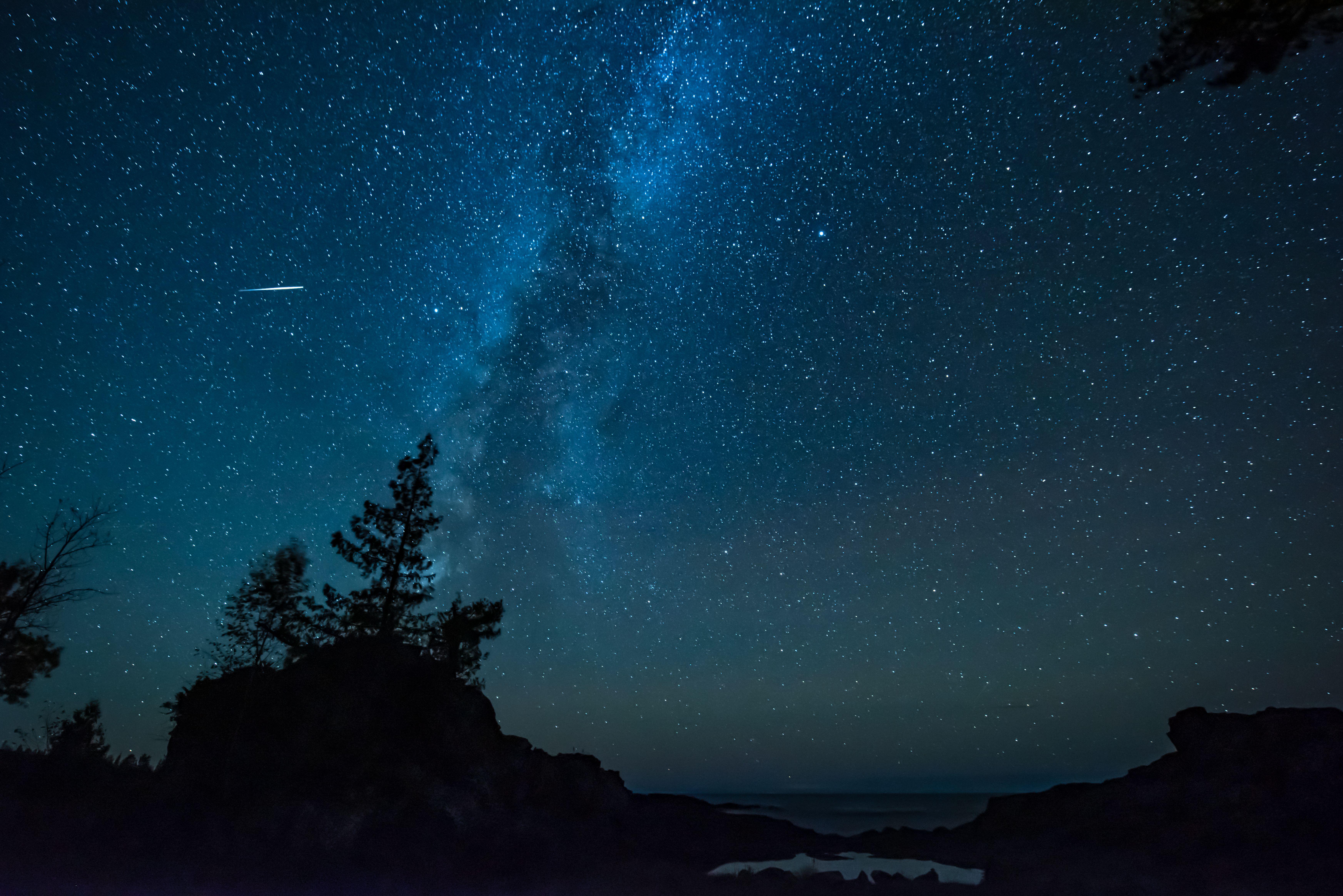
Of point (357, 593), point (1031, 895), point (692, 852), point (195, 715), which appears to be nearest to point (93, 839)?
point (195, 715)

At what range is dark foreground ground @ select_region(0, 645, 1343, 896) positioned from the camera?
18547mm

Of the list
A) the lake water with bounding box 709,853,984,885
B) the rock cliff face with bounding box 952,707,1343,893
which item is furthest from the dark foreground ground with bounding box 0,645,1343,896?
the lake water with bounding box 709,853,984,885

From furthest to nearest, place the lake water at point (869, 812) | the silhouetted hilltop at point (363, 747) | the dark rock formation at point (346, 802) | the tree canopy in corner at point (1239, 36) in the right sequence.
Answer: the lake water at point (869, 812) → the silhouetted hilltop at point (363, 747) → the dark rock formation at point (346, 802) → the tree canopy in corner at point (1239, 36)

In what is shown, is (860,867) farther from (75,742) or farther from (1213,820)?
(75,742)

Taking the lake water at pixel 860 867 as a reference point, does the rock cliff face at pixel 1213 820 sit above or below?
above

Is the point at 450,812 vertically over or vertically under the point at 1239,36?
under

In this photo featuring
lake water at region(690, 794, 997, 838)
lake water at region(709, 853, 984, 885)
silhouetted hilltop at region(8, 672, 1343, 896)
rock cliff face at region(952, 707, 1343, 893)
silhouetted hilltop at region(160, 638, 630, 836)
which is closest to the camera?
silhouetted hilltop at region(8, 672, 1343, 896)

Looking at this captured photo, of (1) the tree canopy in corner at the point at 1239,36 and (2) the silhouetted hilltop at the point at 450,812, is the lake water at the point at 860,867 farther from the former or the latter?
(1) the tree canopy in corner at the point at 1239,36

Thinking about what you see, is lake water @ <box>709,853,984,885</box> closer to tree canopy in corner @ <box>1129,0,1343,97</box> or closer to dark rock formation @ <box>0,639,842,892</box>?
dark rock formation @ <box>0,639,842,892</box>

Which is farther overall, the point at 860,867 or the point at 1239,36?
the point at 860,867

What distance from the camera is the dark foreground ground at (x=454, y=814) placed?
18.5m

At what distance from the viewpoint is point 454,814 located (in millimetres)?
21984

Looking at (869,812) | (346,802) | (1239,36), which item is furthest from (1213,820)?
(869,812)

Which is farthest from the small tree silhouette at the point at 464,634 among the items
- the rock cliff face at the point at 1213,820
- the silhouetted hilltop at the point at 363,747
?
the rock cliff face at the point at 1213,820
